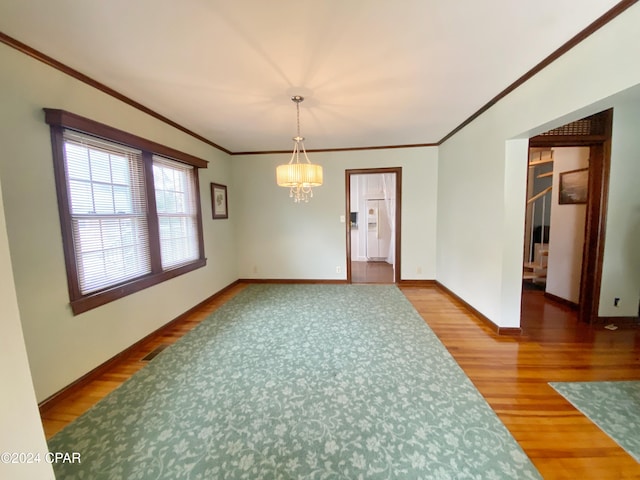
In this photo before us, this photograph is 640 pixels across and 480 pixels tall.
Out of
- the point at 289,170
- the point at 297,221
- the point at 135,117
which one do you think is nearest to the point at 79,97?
the point at 135,117

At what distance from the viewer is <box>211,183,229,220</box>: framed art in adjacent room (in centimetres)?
406

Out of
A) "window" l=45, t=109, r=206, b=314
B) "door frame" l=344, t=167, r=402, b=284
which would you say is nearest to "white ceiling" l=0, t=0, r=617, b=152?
"window" l=45, t=109, r=206, b=314

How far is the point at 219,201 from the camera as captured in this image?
4234mm

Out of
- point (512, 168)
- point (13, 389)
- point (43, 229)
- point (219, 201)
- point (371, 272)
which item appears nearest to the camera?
point (13, 389)

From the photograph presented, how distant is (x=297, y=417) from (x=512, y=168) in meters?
2.93

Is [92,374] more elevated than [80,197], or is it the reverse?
[80,197]

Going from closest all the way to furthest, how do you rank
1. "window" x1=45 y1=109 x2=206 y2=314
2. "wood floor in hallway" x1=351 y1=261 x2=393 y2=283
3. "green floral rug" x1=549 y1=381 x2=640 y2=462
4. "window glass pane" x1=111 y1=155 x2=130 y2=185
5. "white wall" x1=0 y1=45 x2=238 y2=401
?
"green floral rug" x1=549 y1=381 x2=640 y2=462, "white wall" x1=0 y1=45 x2=238 y2=401, "window" x1=45 y1=109 x2=206 y2=314, "window glass pane" x1=111 y1=155 x2=130 y2=185, "wood floor in hallway" x1=351 y1=261 x2=393 y2=283

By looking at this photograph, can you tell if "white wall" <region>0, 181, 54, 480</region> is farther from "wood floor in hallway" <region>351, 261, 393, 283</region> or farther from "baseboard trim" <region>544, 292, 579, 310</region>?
"baseboard trim" <region>544, 292, 579, 310</region>

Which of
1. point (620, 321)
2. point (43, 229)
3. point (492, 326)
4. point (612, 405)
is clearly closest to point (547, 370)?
point (612, 405)

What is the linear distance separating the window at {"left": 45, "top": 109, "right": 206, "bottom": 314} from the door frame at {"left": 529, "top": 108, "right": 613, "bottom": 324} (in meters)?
4.17

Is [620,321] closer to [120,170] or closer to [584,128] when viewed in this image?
[584,128]

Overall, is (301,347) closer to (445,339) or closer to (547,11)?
(445,339)

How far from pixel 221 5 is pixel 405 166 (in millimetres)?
3649

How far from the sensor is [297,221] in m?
4.74
